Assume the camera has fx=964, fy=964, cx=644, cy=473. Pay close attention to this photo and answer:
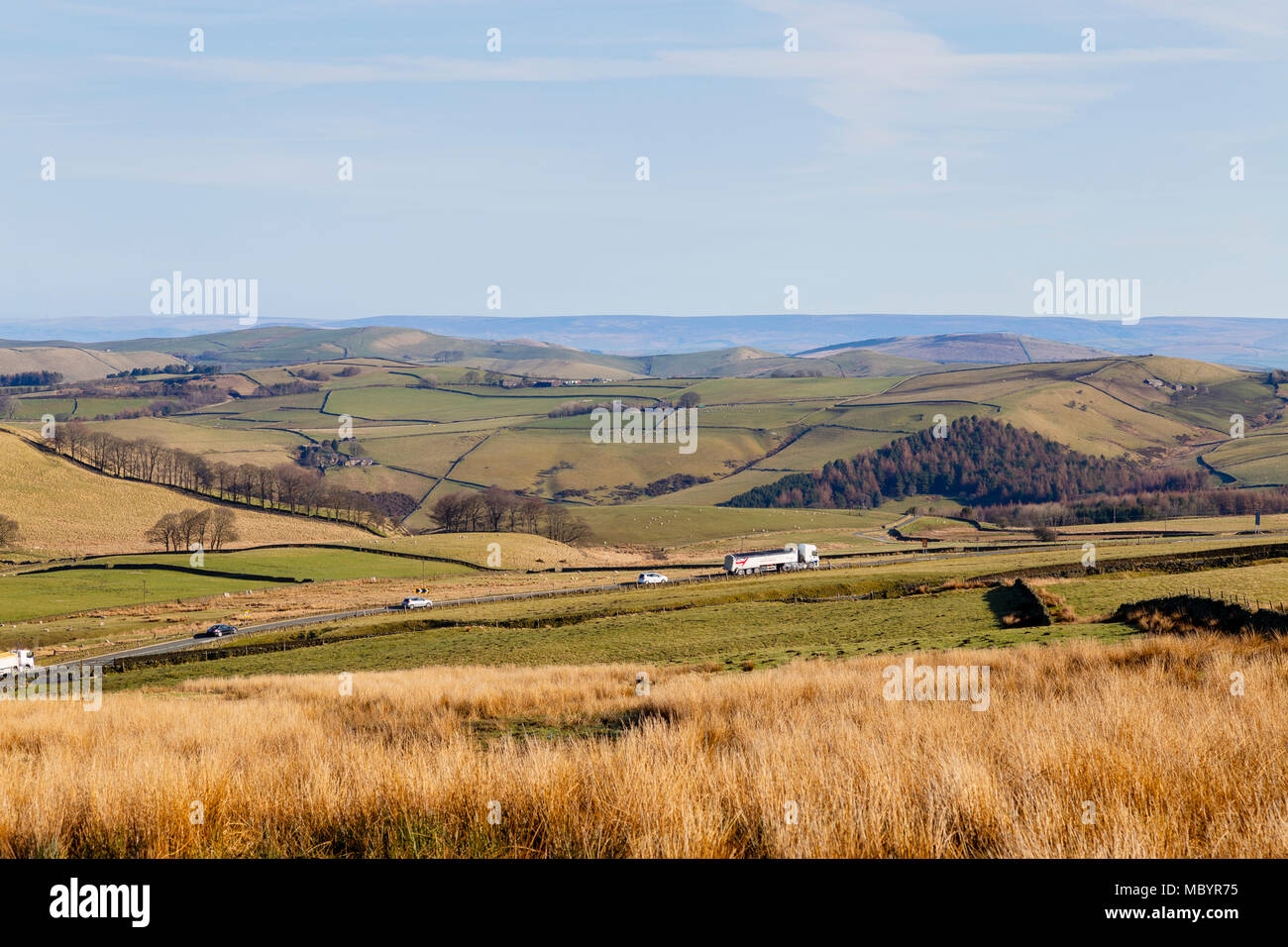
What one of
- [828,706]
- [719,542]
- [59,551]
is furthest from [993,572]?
[59,551]

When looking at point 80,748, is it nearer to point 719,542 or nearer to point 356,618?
point 356,618

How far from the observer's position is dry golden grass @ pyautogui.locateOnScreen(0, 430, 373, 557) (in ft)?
463

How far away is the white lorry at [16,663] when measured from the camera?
45.7m

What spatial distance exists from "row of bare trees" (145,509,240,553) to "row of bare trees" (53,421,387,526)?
32.0 metres

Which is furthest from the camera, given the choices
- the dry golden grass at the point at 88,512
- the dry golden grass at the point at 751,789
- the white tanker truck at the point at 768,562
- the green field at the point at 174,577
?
the dry golden grass at the point at 88,512

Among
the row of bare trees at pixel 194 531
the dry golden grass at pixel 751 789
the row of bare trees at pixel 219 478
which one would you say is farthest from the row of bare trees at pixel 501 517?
the dry golden grass at pixel 751 789

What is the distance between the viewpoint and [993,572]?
66875 millimetres

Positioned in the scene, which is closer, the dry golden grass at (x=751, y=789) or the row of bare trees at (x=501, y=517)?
the dry golden grass at (x=751, y=789)

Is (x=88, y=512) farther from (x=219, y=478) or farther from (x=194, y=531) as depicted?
(x=219, y=478)

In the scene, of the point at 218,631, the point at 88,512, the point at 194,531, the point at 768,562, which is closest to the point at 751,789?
the point at 218,631

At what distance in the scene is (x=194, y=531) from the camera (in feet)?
438

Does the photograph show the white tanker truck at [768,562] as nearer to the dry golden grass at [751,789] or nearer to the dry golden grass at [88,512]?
the dry golden grass at [88,512]

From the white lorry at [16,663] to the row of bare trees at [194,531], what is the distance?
84844 millimetres

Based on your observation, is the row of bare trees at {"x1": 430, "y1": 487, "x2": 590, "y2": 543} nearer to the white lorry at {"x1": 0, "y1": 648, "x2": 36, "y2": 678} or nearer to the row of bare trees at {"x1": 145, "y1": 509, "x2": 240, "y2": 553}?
the row of bare trees at {"x1": 145, "y1": 509, "x2": 240, "y2": 553}
